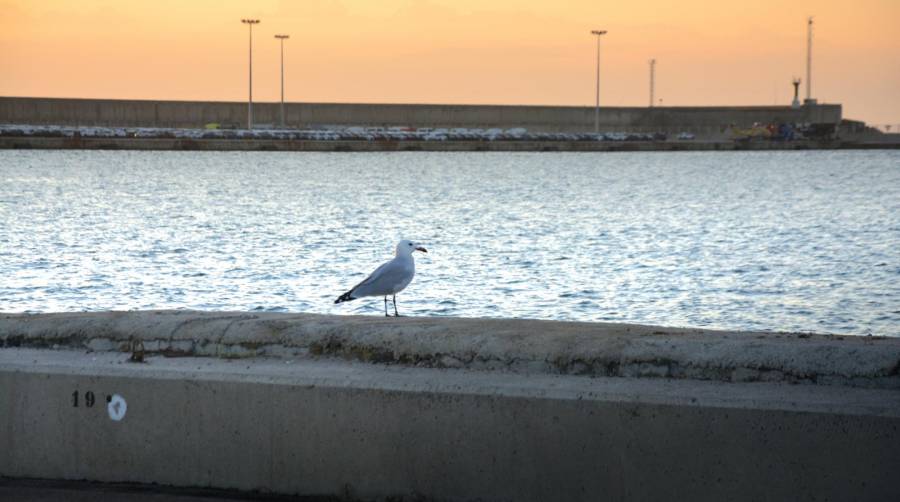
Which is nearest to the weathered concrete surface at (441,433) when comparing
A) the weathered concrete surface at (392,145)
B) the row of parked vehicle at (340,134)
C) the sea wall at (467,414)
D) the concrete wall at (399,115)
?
the sea wall at (467,414)

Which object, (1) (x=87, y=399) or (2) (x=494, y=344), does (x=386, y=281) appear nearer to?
(2) (x=494, y=344)

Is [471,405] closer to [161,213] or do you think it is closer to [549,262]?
[549,262]

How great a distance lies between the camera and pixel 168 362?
595 centimetres

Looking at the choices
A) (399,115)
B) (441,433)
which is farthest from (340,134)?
(441,433)

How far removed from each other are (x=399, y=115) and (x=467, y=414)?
5190 inches

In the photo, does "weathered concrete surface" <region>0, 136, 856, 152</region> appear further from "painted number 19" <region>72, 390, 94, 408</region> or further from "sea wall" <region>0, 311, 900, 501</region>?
"painted number 19" <region>72, 390, 94, 408</region>

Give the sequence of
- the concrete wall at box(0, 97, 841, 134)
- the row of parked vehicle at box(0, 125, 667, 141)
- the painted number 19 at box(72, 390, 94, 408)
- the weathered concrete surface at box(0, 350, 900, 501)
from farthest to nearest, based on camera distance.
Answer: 1. the concrete wall at box(0, 97, 841, 134)
2. the row of parked vehicle at box(0, 125, 667, 141)
3. the painted number 19 at box(72, 390, 94, 408)
4. the weathered concrete surface at box(0, 350, 900, 501)

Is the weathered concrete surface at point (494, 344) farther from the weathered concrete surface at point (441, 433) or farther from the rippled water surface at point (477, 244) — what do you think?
the rippled water surface at point (477, 244)

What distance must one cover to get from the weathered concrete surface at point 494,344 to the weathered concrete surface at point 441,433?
111 millimetres

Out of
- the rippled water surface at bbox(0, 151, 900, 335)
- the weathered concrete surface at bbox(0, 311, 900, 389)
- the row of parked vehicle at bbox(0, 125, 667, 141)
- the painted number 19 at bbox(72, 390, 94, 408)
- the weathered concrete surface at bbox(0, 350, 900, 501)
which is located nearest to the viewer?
the weathered concrete surface at bbox(0, 350, 900, 501)

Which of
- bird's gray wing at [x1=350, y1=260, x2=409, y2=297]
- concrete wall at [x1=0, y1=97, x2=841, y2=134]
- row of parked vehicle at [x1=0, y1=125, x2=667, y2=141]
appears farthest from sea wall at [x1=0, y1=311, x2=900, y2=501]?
concrete wall at [x1=0, y1=97, x2=841, y2=134]

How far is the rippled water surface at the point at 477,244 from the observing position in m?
21.0

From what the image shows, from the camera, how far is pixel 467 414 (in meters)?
5.26

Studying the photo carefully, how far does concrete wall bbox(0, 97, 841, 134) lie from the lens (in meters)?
129
